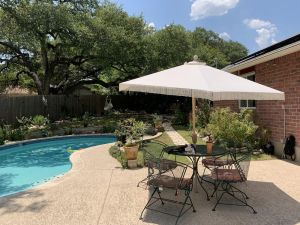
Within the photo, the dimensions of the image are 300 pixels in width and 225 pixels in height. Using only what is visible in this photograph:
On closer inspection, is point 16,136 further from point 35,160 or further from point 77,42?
point 77,42

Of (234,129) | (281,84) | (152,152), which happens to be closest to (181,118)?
(234,129)

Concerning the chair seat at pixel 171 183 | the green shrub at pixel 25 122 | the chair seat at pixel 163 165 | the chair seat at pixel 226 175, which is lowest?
the chair seat at pixel 171 183

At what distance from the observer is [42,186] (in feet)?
23.1

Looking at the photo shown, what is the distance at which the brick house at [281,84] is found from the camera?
9.07 metres

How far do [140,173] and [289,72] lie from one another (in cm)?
524

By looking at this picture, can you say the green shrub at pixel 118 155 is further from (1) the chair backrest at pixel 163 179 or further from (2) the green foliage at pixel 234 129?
(2) the green foliage at pixel 234 129

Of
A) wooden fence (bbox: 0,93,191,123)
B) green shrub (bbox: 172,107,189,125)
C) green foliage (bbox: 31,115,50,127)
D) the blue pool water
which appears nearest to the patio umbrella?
the blue pool water

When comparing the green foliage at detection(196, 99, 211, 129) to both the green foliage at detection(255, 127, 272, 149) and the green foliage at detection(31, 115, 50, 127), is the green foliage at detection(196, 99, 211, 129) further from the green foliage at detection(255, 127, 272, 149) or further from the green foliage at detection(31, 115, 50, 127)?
the green foliage at detection(31, 115, 50, 127)

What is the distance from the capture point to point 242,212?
5.39 meters

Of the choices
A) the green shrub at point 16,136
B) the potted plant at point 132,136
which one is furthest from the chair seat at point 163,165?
the green shrub at point 16,136

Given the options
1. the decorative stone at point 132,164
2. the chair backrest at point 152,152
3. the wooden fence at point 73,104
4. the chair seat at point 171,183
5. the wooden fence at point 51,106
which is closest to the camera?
the chair seat at point 171,183

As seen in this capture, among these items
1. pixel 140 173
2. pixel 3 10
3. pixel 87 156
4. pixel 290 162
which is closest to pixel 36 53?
pixel 3 10

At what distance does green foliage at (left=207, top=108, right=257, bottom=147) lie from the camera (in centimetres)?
1031

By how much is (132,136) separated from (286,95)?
15.7 ft
